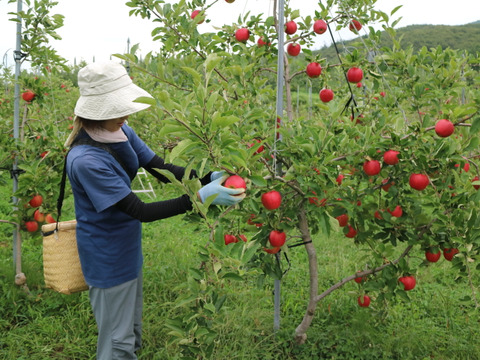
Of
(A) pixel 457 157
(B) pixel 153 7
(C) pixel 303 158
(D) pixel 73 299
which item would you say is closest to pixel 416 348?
(A) pixel 457 157

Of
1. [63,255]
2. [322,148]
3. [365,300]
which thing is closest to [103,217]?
[63,255]

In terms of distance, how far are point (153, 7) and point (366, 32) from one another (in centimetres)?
115

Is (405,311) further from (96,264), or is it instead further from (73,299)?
(73,299)

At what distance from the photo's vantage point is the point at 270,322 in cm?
257

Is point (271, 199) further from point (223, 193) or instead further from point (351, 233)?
point (351, 233)

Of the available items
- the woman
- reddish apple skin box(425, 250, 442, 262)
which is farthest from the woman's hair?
reddish apple skin box(425, 250, 442, 262)

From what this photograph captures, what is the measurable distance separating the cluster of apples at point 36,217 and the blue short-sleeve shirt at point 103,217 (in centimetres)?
105

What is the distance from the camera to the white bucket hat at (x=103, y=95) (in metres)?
1.65

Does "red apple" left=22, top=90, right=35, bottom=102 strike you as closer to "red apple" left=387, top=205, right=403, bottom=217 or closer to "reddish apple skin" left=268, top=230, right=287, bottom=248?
"reddish apple skin" left=268, top=230, right=287, bottom=248

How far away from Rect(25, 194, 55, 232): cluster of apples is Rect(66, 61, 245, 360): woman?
1.05m

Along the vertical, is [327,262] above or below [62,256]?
below

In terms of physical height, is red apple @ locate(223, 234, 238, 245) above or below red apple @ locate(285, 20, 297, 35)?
below

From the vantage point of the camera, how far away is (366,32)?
→ 219 centimetres

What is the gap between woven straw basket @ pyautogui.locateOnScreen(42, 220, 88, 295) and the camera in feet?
6.30
